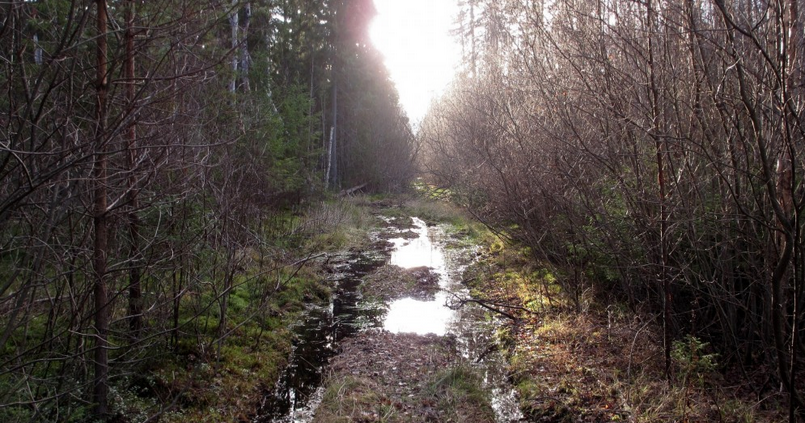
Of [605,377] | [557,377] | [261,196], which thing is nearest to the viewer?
[605,377]

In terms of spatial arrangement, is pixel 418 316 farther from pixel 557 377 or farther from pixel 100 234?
pixel 100 234

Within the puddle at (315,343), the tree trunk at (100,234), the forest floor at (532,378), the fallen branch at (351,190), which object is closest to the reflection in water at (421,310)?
the puddle at (315,343)

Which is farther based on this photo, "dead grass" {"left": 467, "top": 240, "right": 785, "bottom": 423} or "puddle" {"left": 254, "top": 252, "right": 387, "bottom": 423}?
"puddle" {"left": 254, "top": 252, "right": 387, "bottom": 423}

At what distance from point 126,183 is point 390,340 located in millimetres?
4671

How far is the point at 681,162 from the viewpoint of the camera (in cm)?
511

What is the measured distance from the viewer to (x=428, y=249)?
589 inches

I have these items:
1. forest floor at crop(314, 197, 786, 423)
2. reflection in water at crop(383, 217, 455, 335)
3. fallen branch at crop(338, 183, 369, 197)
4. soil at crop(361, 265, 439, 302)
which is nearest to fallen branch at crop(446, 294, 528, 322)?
forest floor at crop(314, 197, 786, 423)

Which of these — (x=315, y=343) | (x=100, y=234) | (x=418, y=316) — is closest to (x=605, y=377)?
(x=418, y=316)

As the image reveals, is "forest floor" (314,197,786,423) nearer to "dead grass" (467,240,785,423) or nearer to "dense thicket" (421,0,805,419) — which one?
"dead grass" (467,240,785,423)

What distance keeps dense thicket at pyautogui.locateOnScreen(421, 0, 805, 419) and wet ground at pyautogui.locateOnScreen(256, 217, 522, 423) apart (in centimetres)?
195

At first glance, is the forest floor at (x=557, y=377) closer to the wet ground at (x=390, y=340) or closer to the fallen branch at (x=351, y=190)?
the wet ground at (x=390, y=340)

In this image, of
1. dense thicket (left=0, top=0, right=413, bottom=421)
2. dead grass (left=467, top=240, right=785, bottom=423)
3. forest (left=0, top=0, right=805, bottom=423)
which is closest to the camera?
dense thicket (left=0, top=0, right=413, bottom=421)

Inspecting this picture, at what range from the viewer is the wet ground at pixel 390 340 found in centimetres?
598

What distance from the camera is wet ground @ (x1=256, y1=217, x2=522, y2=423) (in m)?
5.98
